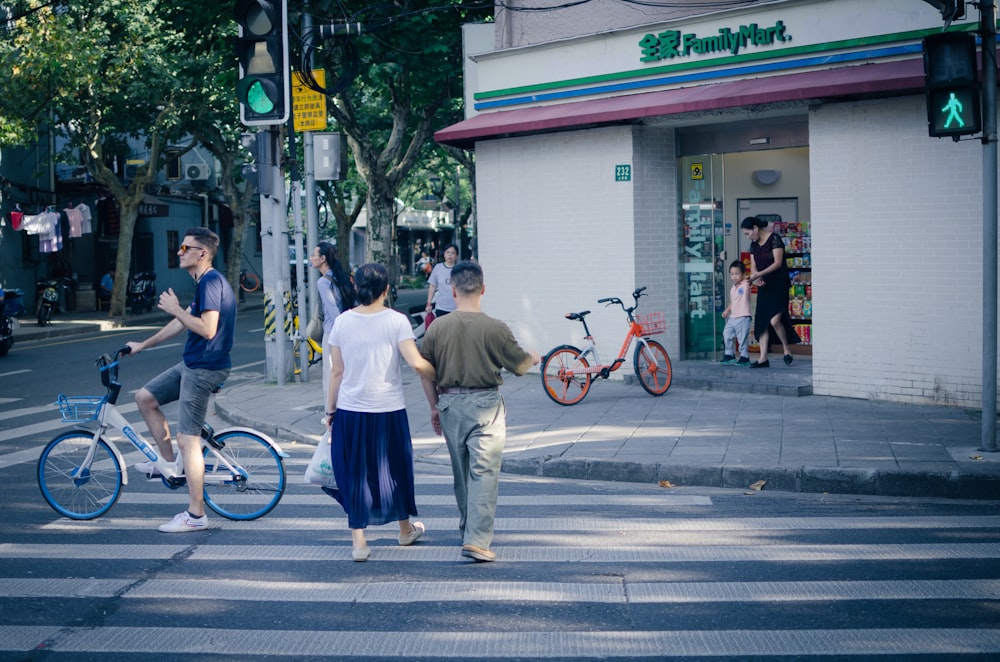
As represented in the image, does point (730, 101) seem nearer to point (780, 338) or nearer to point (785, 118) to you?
point (785, 118)

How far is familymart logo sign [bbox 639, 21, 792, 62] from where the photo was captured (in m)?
12.8

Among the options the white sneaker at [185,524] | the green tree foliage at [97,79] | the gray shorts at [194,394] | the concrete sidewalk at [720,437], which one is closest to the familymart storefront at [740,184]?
the concrete sidewalk at [720,437]

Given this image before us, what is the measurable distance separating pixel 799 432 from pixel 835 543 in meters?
3.43

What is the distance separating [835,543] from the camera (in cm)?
660

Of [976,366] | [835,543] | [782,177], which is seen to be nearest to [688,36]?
[782,177]

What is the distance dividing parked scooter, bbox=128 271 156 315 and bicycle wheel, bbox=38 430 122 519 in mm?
24493

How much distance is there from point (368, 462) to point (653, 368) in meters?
6.51

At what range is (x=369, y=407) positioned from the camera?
252 inches

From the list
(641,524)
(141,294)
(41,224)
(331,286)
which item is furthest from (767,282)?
(141,294)

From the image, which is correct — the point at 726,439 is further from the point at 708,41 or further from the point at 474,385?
the point at 708,41

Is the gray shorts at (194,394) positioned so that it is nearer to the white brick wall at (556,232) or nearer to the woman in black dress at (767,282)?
the white brick wall at (556,232)

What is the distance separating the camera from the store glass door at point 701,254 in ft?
47.9

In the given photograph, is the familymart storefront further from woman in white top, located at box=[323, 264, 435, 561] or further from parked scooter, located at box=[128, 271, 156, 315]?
parked scooter, located at box=[128, 271, 156, 315]

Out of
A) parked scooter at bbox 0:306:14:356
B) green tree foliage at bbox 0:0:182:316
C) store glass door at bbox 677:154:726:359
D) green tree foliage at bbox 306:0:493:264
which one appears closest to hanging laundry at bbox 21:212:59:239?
green tree foliage at bbox 0:0:182:316
